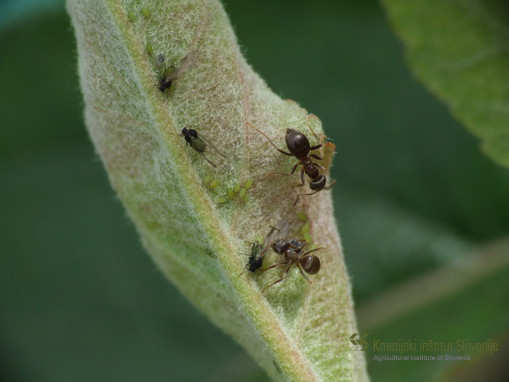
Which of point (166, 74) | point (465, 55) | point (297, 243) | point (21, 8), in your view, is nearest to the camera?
point (166, 74)

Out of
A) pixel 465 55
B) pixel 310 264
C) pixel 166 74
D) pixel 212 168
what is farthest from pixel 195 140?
pixel 465 55

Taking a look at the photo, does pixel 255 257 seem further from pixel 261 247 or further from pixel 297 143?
pixel 297 143

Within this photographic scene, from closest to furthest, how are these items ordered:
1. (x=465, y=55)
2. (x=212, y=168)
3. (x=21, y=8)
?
(x=212, y=168), (x=465, y=55), (x=21, y=8)

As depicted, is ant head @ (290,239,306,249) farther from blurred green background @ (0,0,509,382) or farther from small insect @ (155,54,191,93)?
blurred green background @ (0,0,509,382)

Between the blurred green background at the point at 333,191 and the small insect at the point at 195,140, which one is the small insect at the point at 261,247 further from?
the blurred green background at the point at 333,191

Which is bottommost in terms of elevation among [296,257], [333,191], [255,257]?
→ [255,257]

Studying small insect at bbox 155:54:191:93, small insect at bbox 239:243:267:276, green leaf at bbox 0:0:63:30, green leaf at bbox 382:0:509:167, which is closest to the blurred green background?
green leaf at bbox 0:0:63:30

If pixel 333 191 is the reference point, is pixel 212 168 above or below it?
below
